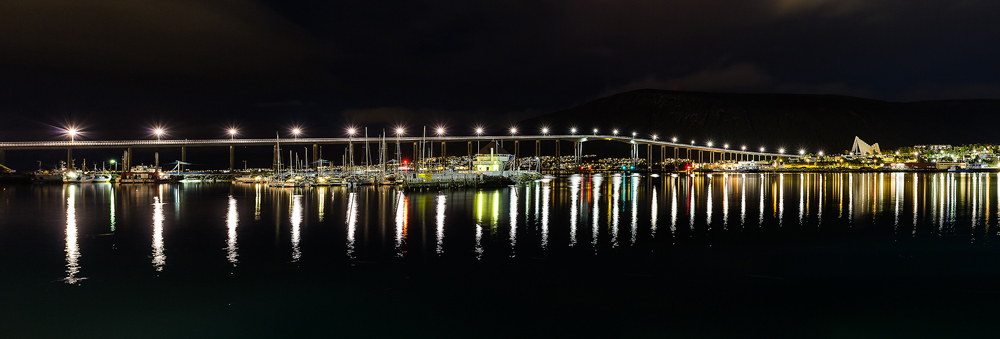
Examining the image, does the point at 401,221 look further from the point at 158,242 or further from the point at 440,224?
the point at 158,242

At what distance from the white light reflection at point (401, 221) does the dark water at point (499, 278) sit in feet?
0.41

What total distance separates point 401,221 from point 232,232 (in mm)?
5946

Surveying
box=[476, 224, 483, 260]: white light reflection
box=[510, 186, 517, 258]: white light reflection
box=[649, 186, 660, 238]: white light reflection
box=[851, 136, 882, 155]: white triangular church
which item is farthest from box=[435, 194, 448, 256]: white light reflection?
box=[851, 136, 882, 155]: white triangular church

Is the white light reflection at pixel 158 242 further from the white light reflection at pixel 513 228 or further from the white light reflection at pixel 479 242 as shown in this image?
the white light reflection at pixel 513 228

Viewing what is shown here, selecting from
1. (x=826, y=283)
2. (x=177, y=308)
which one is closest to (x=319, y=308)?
(x=177, y=308)

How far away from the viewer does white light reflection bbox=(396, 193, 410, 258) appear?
49.5ft

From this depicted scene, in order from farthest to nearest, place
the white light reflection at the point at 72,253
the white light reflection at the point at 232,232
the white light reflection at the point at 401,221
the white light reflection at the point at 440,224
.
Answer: the white light reflection at the point at 401,221, the white light reflection at the point at 440,224, the white light reflection at the point at 232,232, the white light reflection at the point at 72,253

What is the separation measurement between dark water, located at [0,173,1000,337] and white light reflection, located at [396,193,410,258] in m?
0.13

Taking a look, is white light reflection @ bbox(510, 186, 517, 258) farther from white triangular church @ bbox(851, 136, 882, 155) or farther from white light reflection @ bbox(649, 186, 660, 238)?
white triangular church @ bbox(851, 136, 882, 155)

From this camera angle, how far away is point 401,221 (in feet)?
68.9

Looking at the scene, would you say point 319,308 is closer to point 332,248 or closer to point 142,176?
point 332,248

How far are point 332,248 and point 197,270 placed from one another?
11.8ft

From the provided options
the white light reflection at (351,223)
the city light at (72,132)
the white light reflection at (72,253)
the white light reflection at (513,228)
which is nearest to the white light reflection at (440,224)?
the white light reflection at (513,228)

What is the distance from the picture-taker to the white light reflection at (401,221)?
15.1 metres
